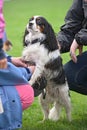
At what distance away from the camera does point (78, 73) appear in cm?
579

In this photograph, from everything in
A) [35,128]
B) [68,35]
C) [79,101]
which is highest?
[68,35]

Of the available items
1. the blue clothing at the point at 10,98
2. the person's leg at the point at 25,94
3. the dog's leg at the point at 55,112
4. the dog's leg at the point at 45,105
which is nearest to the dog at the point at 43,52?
the dog's leg at the point at 45,105

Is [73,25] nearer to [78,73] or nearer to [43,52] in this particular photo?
[78,73]

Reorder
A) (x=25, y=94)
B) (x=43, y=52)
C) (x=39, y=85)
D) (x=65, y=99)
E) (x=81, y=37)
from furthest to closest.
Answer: (x=65, y=99)
(x=81, y=37)
(x=43, y=52)
(x=39, y=85)
(x=25, y=94)

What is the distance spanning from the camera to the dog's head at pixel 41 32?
5133 millimetres

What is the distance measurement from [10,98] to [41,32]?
1.34 metres

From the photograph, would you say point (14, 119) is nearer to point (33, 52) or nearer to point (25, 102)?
point (25, 102)

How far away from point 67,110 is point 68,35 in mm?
957

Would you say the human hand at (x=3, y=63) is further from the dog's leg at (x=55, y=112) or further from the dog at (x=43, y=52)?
the dog's leg at (x=55, y=112)

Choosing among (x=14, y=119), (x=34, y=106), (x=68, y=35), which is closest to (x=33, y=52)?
(x=68, y=35)

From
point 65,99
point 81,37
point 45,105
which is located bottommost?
point 45,105

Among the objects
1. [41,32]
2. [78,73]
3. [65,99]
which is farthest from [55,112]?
[41,32]

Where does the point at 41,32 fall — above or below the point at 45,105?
above

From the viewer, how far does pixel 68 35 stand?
19.2ft
